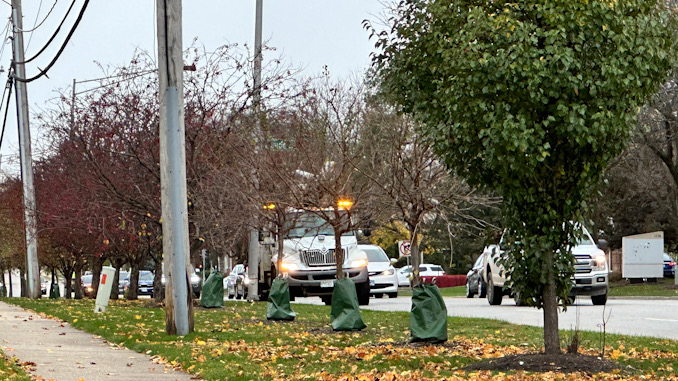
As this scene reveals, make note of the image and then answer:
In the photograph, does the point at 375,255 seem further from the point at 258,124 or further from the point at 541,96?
the point at 541,96

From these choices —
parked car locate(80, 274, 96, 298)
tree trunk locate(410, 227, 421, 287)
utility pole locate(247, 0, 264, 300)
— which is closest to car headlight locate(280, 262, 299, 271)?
utility pole locate(247, 0, 264, 300)

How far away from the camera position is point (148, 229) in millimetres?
26875

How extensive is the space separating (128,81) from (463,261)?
4429 cm

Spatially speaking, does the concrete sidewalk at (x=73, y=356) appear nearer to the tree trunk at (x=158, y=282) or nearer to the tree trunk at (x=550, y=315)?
the tree trunk at (x=550, y=315)

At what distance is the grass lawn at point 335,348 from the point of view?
1040 centimetres

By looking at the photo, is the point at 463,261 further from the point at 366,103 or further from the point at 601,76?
the point at 601,76

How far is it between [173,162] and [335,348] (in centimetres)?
405

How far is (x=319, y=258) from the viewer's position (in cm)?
2722

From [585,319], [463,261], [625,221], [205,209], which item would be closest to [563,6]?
[585,319]

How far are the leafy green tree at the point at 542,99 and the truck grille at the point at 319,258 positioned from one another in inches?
627

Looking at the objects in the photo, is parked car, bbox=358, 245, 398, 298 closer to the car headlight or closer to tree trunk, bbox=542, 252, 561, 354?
the car headlight

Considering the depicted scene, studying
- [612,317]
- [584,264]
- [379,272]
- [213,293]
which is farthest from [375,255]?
[612,317]

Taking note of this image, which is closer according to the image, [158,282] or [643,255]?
[158,282]

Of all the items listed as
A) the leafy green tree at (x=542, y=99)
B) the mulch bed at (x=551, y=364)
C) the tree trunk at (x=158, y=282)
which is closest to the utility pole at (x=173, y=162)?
the leafy green tree at (x=542, y=99)
